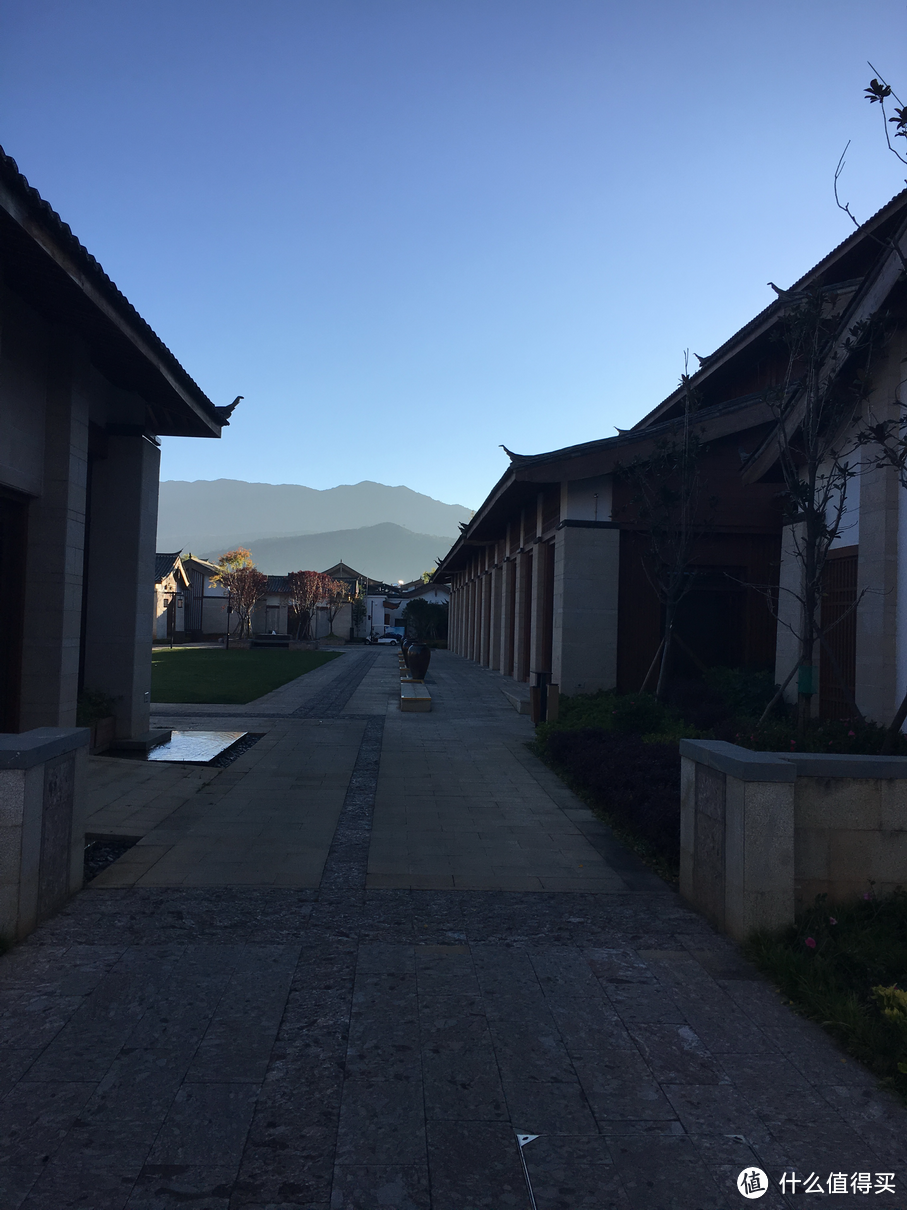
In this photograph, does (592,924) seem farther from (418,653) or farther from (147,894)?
(418,653)

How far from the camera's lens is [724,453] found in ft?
46.8

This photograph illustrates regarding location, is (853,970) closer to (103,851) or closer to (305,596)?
(103,851)

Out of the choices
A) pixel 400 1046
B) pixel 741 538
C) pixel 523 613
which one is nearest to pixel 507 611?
pixel 523 613

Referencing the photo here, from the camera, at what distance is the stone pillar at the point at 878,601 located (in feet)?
27.2

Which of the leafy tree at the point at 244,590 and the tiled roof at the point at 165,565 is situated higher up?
the tiled roof at the point at 165,565

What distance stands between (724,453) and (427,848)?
33.6 ft

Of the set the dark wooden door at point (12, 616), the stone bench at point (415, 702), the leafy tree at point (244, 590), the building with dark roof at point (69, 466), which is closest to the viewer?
the building with dark roof at point (69, 466)

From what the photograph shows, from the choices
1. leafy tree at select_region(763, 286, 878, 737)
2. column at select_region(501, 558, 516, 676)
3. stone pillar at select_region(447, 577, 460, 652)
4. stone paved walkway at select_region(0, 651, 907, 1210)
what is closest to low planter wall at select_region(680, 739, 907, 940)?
stone paved walkway at select_region(0, 651, 907, 1210)

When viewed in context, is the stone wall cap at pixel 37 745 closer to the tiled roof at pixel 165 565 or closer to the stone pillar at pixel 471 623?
the stone pillar at pixel 471 623

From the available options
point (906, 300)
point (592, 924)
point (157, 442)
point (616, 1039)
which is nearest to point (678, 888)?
point (592, 924)

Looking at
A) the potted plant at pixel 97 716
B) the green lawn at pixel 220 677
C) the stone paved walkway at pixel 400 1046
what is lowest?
the stone paved walkway at pixel 400 1046

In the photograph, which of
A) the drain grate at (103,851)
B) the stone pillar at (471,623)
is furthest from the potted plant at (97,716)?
the stone pillar at (471,623)

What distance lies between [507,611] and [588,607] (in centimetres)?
929

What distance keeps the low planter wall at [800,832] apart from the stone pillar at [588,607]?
9.15m
